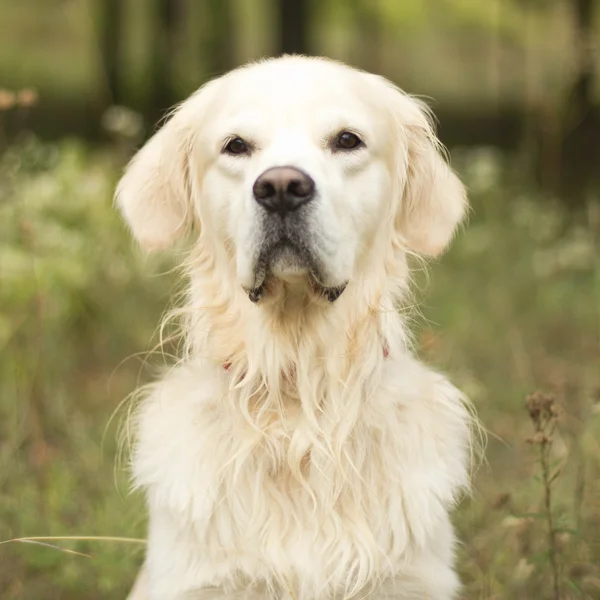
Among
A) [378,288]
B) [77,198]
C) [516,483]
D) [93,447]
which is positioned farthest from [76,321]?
[378,288]

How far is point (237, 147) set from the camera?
2283 mm

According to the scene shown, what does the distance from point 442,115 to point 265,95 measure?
14.2m

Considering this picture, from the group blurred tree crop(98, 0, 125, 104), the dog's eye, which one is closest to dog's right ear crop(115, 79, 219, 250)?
the dog's eye

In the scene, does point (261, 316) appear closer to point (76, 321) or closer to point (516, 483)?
point (516, 483)

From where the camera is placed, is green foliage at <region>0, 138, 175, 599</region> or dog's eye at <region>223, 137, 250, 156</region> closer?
dog's eye at <region>223, 137, 250, 156</region>

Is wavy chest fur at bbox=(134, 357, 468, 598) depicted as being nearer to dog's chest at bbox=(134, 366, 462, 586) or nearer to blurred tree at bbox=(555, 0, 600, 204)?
dog's chest at bbox=(134, 366, 462, 586)

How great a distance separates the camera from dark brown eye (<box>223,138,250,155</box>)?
89.2 inches

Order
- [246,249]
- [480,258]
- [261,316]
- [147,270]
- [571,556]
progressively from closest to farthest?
[246,249] < [261,316] < [571,556] < [147,270] < [480,258]

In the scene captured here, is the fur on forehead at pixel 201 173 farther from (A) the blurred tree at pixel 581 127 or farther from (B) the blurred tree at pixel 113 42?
(B) the blurred tree at pixel 113 42

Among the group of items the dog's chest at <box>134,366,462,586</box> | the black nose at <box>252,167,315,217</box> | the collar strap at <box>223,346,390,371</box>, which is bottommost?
the dog's chest at <box>134,366,462,586</box>

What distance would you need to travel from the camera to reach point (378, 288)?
2391 mm

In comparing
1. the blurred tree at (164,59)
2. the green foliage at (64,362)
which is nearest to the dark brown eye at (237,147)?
the green foliage at (64,362)

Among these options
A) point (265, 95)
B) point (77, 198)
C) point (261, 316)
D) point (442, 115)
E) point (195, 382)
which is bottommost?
point (442, 115)

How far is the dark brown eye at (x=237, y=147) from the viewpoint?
89.2 inches
